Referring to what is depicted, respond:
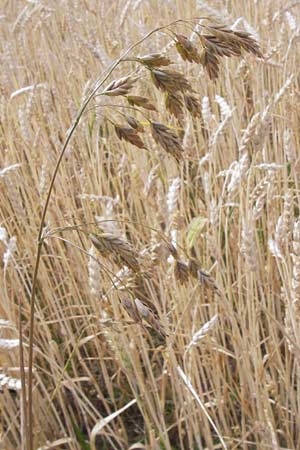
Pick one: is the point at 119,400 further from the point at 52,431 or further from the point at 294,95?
the point at 294,95

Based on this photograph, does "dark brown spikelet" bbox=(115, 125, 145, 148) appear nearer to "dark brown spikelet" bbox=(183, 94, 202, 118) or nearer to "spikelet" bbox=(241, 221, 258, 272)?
"dark brown spikelet" bbox=(183, 94, 202, 118)

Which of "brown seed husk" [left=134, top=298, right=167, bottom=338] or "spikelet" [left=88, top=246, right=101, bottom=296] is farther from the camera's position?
"spikelet" [left=88, top=246, right=101, bottom=296]

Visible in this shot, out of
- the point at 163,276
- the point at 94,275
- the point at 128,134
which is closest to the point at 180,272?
the point at 128,134

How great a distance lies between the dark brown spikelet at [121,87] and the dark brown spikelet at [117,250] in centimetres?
10

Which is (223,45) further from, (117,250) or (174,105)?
(117,250)

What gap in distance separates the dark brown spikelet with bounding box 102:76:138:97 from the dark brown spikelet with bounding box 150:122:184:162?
32 millimetres

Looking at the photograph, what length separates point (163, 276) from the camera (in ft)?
3.24

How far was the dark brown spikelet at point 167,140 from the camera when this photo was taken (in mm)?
425

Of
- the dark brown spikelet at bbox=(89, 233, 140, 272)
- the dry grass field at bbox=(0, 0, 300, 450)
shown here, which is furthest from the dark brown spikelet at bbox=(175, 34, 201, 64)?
the dark brown spikelet at bbox=(89, 233, 140, 272)

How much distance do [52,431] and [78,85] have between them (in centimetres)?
93

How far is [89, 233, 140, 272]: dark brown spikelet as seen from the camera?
16.6 inches

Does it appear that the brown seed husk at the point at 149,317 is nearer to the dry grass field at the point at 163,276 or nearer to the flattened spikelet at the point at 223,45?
the dry grass field at the point at 163,276

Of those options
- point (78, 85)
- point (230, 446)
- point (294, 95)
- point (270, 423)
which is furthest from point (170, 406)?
point (78, 85)

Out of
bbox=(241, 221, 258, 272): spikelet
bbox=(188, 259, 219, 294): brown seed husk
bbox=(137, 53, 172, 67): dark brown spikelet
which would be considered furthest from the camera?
bbox=(241, 221, 258, 272): spikelet
